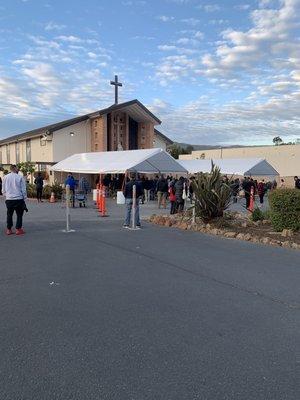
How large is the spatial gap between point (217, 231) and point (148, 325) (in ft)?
24.9

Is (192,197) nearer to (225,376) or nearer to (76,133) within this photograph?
(225,376)

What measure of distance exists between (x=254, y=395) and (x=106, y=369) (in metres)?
1.22

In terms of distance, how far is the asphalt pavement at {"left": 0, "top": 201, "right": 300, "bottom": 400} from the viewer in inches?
138

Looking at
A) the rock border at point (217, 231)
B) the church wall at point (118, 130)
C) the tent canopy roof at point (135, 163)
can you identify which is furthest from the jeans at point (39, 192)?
the church wall at point (118, 130)

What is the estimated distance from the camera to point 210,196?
13.2 m

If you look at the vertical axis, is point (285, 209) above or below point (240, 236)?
above

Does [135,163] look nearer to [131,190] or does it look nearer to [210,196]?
[131,190]

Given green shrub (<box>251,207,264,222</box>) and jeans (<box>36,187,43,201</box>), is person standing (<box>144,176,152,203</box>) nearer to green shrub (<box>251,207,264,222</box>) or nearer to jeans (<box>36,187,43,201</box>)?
jeans (<box>36,187,43,201</box>)

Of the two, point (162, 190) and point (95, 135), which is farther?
point (95, 135)

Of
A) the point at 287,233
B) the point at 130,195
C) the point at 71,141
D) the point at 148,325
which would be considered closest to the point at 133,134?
the point at 71,141

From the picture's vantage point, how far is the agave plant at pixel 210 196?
13.2 metres

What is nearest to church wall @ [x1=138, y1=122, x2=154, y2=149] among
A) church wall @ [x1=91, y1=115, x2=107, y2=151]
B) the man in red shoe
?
church wall @ [x1=91, y1=115, x2=107, y2=151]

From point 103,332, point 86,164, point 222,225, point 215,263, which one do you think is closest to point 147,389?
point 103,332

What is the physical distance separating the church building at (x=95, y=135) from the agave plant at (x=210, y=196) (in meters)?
24.0
